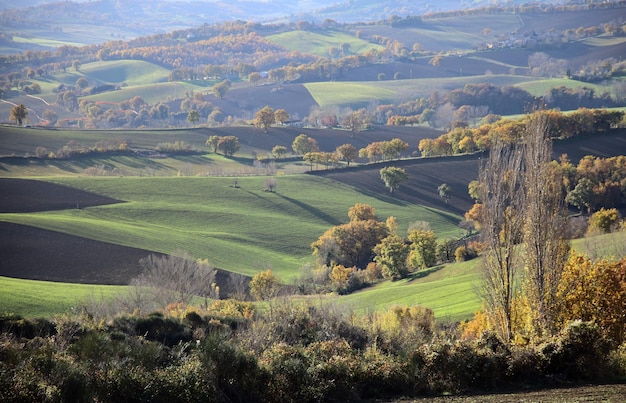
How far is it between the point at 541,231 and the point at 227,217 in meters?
79.0

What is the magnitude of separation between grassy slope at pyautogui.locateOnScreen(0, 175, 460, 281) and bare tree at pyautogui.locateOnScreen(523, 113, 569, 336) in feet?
184

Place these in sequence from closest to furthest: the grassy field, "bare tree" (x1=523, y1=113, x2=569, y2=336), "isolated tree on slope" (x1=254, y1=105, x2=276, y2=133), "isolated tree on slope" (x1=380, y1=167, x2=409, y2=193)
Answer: "bare tree" (x1=523, y1=113, x2=569, y2=336) < the grassy field < "isolated tree on slope" (x1=380, y1=167, x2=409, y2=193) < "isolated tree on slope" (x1=254, y1=105, x2=276, y2=133)

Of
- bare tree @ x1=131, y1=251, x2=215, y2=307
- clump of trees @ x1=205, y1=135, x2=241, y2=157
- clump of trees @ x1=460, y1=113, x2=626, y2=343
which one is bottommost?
bare tree @ x1=131, y1=251, x2=215, y2=307

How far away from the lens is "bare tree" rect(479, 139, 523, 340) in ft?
101

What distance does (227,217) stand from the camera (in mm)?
106625

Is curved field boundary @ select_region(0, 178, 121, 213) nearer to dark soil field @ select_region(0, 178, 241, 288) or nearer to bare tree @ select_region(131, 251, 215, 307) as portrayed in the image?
dark soil field @ select_region(0, 178, 241, 288)

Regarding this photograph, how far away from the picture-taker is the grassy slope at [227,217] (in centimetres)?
8819

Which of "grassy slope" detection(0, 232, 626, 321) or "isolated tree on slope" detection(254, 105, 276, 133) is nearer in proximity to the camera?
"grassy slope" detection(0, 232, 626, 321)

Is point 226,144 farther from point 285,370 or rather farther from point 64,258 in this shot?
point 285,370

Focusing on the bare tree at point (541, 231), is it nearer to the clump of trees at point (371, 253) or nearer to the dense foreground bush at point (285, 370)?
the dense foreground bush at point (285, 370)

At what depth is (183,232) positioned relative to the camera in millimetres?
97125

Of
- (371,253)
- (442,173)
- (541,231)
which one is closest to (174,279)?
(371,253)

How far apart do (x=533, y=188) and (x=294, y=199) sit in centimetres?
8659

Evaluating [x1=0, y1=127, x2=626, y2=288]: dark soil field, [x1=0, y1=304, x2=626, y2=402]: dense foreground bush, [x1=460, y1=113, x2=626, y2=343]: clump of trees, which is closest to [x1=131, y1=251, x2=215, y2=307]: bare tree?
[x1=0, y1=127, x2=626, y2=288]: dark soil field
